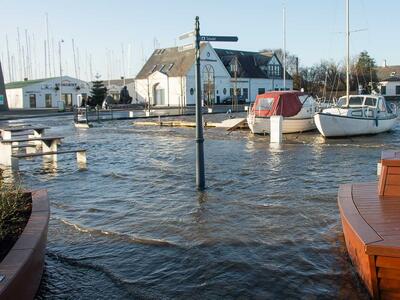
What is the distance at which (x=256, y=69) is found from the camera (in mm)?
83938

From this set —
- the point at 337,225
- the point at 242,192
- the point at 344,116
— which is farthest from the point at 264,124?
the point at 337,225

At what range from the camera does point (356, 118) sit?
→ 81.4 ft

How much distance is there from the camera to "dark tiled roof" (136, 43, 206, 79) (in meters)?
74.3

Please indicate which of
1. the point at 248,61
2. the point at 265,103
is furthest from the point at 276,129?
the point at 248,61

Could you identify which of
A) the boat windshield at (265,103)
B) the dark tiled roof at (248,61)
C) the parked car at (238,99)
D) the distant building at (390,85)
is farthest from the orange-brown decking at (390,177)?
the distant building at (390,85)

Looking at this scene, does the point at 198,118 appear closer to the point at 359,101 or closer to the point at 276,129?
the point at 276,129

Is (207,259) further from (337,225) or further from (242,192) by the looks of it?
(242,192)

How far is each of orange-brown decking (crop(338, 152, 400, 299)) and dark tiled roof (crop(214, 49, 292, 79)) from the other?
74.5 metres

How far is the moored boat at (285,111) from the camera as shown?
26438 millimetres

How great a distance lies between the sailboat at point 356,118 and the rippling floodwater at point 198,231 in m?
8.96

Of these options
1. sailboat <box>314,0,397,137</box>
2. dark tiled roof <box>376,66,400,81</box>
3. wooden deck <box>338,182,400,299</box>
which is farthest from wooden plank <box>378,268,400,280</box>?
dark tiled roof <box>376,66,400,81</box>

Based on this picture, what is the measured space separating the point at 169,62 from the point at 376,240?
75458 millimetres

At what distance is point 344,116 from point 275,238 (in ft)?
61.3

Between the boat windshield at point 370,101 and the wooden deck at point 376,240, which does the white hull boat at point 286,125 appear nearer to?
the boat windshield at point 370,101
